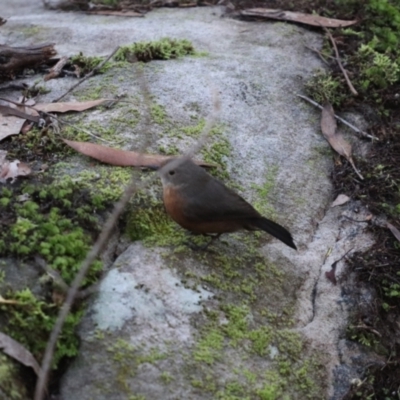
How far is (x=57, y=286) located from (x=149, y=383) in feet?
2.07

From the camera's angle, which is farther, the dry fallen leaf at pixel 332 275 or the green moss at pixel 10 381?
the dry fallen leaf at pixel 332 275

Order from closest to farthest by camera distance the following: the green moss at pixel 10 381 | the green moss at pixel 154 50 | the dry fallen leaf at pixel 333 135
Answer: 1. the green moss at pixel 10 381
2. the dry fallen leaf at pixel 333 135
3. the green moss at pixel 154 50

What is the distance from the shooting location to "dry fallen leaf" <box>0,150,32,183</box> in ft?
12.5

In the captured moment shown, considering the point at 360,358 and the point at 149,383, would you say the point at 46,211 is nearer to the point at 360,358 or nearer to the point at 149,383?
the point at 149,383

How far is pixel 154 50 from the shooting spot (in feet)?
17.8

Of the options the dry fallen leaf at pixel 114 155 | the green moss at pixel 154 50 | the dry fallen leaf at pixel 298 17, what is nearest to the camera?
the dry fallen leaf at pixel 114 155

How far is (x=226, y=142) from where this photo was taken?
466 centimetres

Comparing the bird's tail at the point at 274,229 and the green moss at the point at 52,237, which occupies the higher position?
the green moss at the point at 52,237

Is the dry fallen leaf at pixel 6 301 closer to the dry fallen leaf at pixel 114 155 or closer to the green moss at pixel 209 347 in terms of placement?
the green moss at pixel 209 347

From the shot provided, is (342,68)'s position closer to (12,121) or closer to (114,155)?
(114,155)

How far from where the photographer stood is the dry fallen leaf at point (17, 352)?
292 cm

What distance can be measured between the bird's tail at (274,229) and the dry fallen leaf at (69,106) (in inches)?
60.7

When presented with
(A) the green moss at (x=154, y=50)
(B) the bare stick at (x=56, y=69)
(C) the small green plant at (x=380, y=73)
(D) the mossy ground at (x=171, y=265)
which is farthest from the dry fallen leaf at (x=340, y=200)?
(B) the bare stick at (x=56, y=69)

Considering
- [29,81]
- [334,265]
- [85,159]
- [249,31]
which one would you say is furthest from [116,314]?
[249,31]
